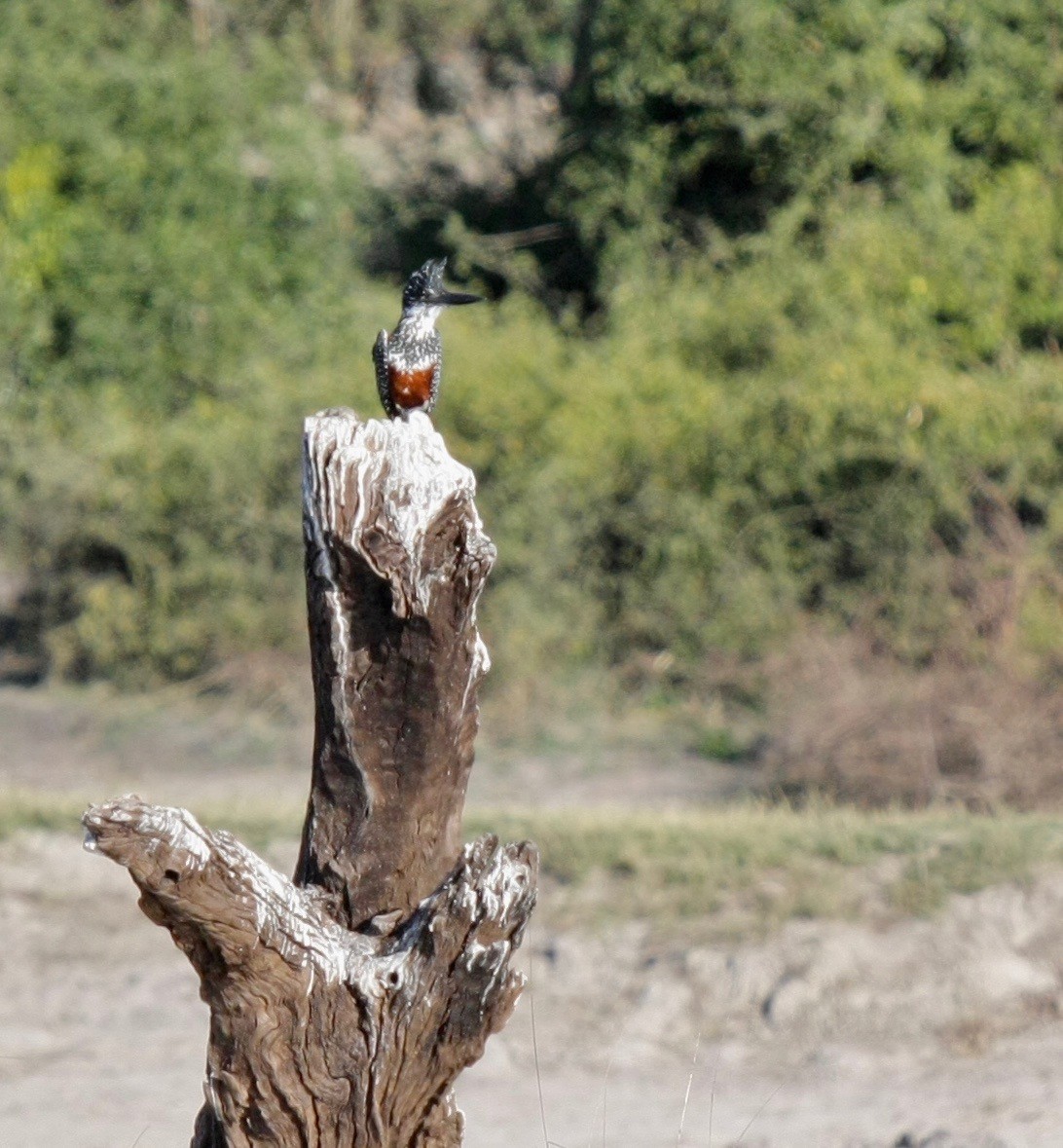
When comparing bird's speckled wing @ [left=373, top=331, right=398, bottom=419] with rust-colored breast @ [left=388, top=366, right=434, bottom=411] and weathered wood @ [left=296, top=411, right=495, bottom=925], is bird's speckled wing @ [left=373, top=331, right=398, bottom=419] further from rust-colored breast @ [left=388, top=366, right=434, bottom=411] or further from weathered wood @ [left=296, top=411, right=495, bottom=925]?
weathered wood @ [left=296, top=411, right=495, bottom=925]

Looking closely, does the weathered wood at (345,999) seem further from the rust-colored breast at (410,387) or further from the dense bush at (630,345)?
the dense bush at (630,345)

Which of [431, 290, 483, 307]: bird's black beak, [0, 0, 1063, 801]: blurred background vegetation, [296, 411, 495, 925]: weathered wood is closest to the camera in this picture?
[296, 411, 495, 925]: weathered wood

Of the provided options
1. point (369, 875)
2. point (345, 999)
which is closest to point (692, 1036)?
point (369, 875)

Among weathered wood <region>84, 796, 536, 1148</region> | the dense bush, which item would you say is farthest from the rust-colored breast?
the dense bush

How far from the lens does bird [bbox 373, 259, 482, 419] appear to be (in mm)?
3172

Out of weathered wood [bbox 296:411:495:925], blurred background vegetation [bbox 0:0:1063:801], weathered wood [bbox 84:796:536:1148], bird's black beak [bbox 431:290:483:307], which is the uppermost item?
blurred background vegetation [bbox 0:0:1063:801]

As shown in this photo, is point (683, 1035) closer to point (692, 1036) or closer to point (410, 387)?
point (692, 1036)

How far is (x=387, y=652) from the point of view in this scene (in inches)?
115

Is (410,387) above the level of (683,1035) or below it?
above

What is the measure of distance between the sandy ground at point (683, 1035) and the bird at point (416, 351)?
2.35 meters

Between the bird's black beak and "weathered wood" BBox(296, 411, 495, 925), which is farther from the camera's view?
the bird's black beak

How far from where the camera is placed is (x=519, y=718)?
10633 millimetres

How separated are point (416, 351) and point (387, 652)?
61 cm

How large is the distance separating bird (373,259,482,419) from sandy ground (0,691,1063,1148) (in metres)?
2.35
